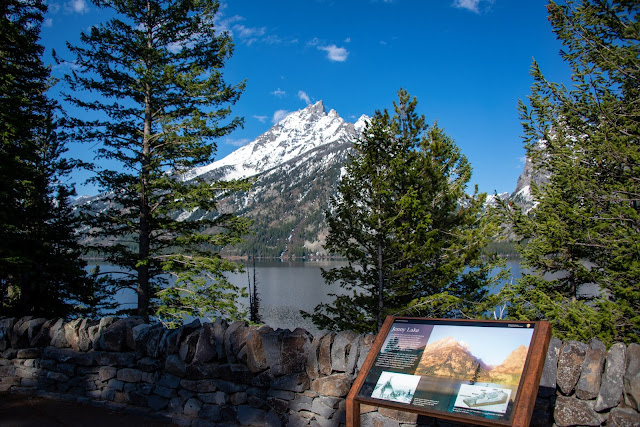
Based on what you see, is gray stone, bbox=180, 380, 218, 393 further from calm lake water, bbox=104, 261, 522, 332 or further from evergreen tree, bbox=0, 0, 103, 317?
calm lake water, bbox=104, 261, 522, 332

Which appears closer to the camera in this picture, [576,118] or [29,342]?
[29,342]

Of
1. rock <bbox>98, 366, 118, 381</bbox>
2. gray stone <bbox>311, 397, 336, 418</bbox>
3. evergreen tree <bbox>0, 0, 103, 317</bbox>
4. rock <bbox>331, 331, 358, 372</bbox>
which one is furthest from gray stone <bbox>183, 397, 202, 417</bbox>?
evergreen tree <bbox>0, 0, 103, 317</bbox>

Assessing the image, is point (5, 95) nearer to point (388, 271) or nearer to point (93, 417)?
point (93, 417)

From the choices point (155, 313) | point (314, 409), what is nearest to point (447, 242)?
point (155, 313)

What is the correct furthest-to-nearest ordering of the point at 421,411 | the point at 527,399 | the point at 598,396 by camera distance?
the point at 598,396 → the point at 421,411 → the point at 527,399

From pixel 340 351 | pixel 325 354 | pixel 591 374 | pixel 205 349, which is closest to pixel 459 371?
pixel 591 374

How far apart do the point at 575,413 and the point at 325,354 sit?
221cm

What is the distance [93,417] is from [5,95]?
968cm

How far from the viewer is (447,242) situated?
13.6 metres

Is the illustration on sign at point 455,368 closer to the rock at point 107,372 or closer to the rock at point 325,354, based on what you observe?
the rock at point 325,354

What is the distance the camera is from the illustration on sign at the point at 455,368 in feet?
7.93

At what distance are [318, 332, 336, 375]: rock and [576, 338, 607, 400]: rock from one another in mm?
2191

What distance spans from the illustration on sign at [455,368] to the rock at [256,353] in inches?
68.2

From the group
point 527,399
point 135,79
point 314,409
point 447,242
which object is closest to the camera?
point 527,399
